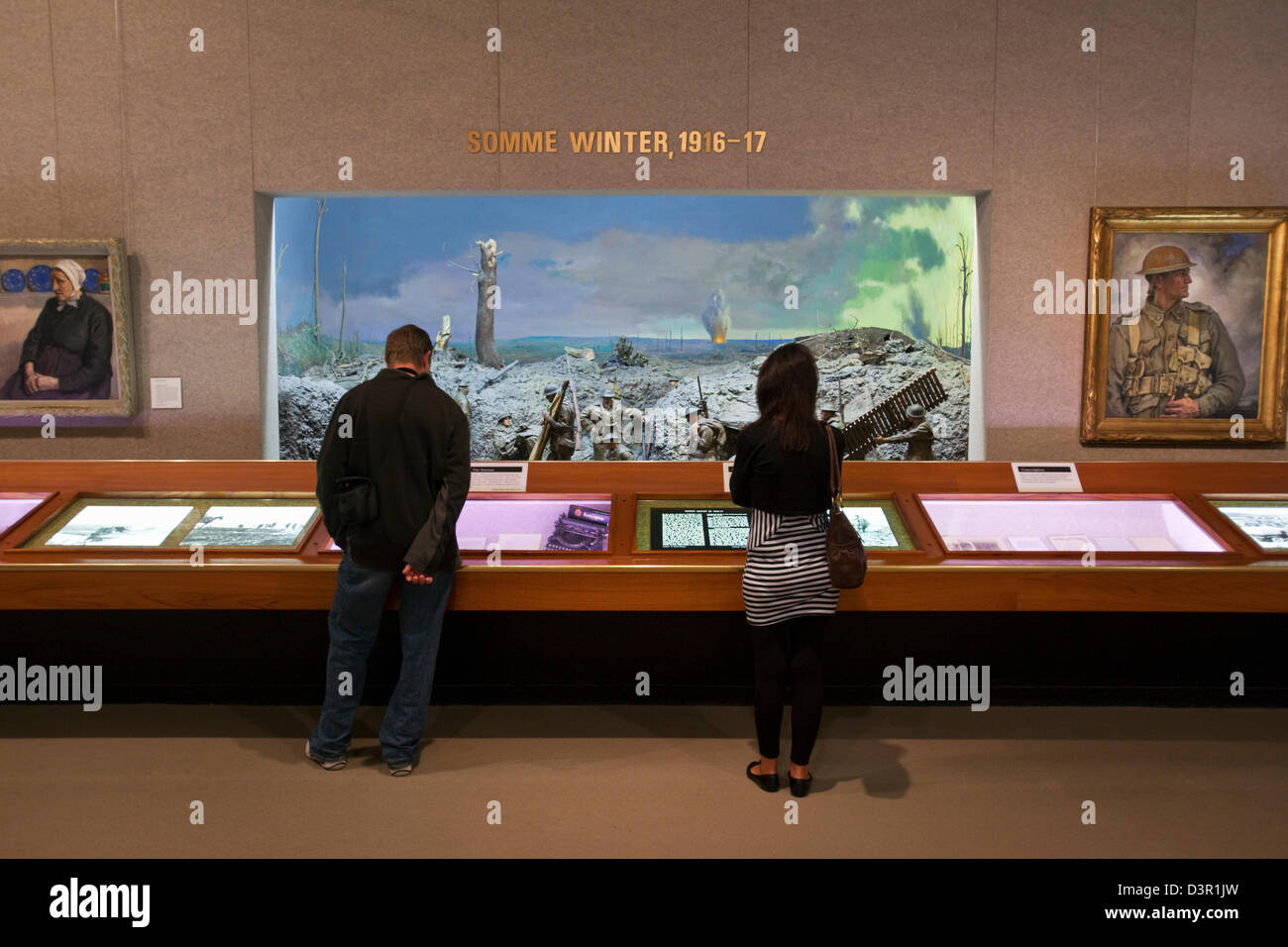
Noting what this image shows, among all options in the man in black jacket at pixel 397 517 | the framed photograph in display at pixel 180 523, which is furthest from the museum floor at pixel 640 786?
the framed photograph in display at pixel 180 523

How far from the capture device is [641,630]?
181 inches

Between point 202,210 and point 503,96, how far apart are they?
6.44 feet

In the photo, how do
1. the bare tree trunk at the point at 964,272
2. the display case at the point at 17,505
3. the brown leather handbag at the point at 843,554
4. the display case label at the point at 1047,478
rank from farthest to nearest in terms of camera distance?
the bare tree trunk at the point at 964,272
the display case label at the point at 1047,478
the display case at the point at 17,505
the brown leather handbag at the point at 843,554

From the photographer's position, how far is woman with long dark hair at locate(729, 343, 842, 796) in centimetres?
337

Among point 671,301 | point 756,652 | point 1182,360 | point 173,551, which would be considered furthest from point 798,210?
point 173,551

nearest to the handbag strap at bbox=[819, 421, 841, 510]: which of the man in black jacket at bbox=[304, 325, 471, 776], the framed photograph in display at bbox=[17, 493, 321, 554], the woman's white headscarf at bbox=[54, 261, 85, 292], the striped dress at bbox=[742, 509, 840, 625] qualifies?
the striped dress at bbox=[742, 509, 840, 625]

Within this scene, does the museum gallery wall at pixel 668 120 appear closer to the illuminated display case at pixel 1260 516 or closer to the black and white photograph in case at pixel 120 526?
the illuminated display case at pixel 1260 516

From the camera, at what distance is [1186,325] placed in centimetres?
537

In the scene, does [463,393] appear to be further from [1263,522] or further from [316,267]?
[1263,522]

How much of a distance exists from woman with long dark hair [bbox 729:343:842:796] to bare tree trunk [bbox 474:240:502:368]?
9.63 ft

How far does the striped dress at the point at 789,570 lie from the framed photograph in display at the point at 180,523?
2.13 m

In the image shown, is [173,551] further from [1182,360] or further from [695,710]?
[1182,360]

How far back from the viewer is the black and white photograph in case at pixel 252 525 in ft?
13.8

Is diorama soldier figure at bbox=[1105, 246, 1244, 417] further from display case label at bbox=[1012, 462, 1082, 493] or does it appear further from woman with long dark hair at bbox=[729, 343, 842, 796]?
woman with long dark hair at bbox=[729, 343, 842, 796]
